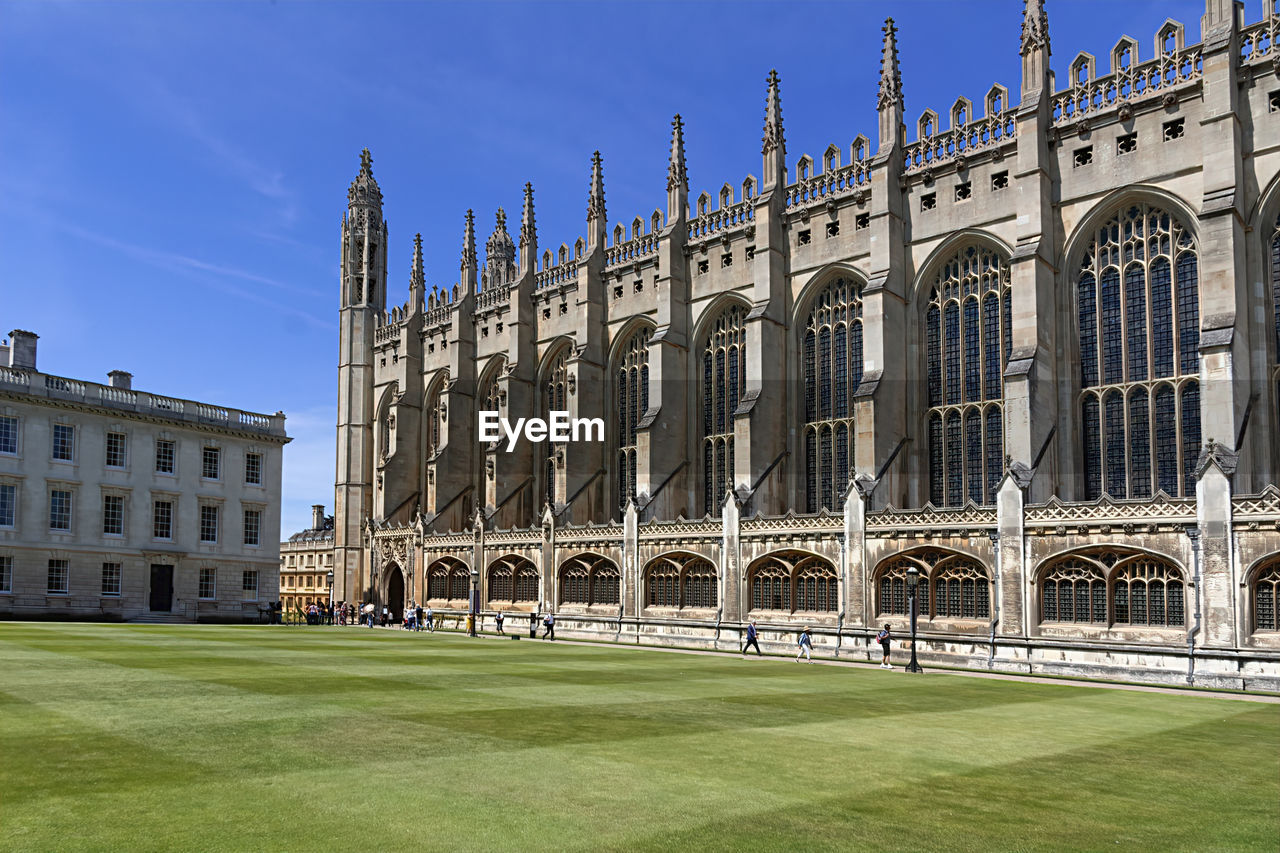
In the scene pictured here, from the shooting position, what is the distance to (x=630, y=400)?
5262 centimetres

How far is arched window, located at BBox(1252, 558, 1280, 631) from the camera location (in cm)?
2742

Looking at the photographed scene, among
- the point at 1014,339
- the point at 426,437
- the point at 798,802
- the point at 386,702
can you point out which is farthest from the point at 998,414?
the point at 426,437

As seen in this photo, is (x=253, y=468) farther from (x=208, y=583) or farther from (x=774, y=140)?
(x=774, y=140)

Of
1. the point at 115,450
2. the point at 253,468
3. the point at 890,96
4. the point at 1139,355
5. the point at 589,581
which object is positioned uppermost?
the point at 890,96

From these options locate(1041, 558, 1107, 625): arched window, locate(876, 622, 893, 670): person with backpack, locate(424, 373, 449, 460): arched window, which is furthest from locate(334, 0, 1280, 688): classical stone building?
locate(424, 373, 449, 460): arched window

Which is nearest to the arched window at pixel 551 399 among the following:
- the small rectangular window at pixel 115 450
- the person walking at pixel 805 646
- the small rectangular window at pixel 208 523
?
the small rectangular window at pixel 208 523

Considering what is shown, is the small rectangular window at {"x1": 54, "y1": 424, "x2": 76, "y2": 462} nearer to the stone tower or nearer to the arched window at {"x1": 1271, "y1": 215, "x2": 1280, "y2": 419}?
the stone tower

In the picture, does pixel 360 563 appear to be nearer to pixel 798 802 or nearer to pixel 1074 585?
pixel 1074 585

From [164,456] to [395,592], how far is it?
48.8 ft

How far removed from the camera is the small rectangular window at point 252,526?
56656 mm

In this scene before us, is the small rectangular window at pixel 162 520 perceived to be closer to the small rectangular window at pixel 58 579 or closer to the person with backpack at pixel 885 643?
the small rectangular window at pixel 58 579

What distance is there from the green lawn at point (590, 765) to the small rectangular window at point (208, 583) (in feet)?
111

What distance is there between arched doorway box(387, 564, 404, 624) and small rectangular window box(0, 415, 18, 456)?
66.0 feet

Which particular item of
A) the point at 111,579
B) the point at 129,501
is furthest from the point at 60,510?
the point at 111,579
